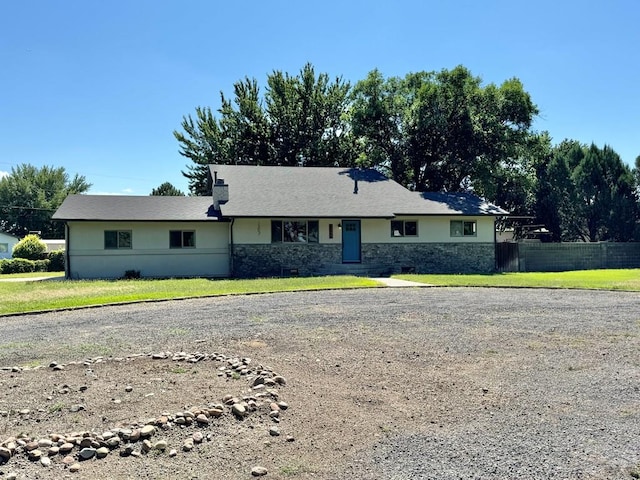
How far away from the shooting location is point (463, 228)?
82.7 feet

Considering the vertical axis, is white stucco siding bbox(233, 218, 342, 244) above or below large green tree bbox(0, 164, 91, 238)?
below

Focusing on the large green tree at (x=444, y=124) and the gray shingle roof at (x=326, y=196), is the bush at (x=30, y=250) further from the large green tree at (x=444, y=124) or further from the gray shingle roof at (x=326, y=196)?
the large green tree at (x=444, y=124)

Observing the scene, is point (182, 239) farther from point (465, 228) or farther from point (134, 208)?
point (465, 228)

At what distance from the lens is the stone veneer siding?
22.8 m

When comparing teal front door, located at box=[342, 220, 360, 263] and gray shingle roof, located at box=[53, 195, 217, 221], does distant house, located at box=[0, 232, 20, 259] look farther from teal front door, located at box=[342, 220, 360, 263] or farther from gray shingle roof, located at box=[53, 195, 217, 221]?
teal front door, located at box=[342, 220, 360, 263]

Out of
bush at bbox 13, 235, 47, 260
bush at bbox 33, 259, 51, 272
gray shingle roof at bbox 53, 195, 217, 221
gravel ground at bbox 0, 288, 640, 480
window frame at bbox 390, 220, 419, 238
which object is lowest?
gravel ground at bbox 0, 288, 640, 480

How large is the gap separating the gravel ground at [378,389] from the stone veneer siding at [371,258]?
484 inches

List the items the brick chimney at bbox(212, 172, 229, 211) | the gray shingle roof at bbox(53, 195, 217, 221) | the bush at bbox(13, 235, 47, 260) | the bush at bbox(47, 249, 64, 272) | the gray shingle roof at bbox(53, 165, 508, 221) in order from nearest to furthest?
the gray shingle roof at bbox(53, 195, 217, 221)
the gray shingle roof at bbox(53, 165, 508, 221)
the brick chimney at bbox(212, 172, 229, 211)
the bush at bbox(47, 249, 64, 272)
the bush at bbox(13, 235, 47, 260)

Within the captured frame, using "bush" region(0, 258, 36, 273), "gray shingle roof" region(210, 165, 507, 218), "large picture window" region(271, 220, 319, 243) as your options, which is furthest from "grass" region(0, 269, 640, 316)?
"bush" region(0, 258, 36, 273)

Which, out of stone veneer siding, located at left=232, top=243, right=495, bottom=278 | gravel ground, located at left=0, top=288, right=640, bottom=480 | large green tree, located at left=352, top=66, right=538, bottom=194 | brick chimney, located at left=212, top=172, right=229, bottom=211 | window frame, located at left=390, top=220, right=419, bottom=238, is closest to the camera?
gravel ground, located at left=0, top=288, right=640, bottom=480

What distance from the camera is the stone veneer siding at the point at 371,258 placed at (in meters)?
22.8

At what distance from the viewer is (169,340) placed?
26.0ft

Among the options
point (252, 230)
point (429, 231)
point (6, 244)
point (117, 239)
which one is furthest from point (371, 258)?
point (6, 244)

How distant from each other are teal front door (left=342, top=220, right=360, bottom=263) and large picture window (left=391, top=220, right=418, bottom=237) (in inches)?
71.4
